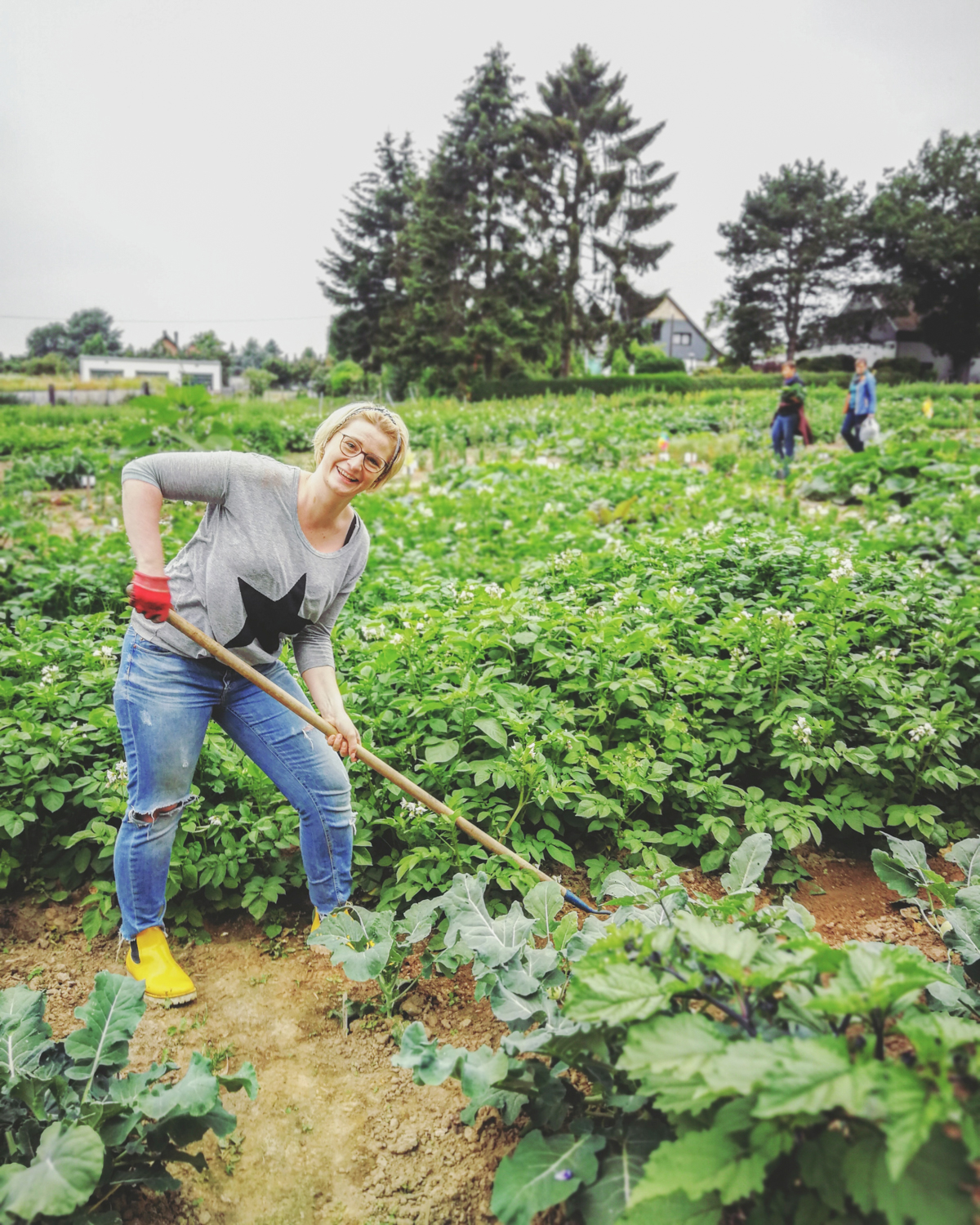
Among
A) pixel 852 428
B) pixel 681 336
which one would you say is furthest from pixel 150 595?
pixel 681 336

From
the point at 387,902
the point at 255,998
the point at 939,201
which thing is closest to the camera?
the point at 255,998

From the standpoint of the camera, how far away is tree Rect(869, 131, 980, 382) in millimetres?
43000

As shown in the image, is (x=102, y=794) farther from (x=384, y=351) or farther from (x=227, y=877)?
(x=384, y=351)

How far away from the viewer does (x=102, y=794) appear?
2.75 metres

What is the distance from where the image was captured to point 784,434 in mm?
10438

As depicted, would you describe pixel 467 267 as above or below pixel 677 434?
above

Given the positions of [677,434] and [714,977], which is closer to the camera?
[714,977]

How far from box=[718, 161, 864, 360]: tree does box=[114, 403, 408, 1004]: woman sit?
50.9 m

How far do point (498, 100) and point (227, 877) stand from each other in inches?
1504

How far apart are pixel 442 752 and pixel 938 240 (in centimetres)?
5167

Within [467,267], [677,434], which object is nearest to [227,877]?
[677,434]

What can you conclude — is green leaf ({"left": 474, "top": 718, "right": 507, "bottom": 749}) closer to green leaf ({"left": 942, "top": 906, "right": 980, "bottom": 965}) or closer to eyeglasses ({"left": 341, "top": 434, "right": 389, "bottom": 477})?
eyeglasses ({"left": 341, "top": 434, "right": 389, "bottom": 477})

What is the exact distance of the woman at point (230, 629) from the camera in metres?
2.14

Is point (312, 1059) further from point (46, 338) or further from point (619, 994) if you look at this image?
point (46, 338)
